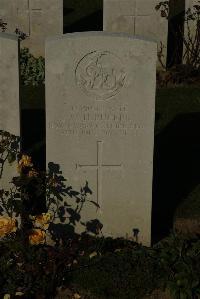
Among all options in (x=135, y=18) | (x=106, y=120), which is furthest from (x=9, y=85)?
(x=135, y=18)

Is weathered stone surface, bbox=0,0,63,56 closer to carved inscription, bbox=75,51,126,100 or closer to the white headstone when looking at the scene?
the white headstone

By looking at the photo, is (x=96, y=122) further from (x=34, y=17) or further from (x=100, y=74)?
(x=34, y=17)

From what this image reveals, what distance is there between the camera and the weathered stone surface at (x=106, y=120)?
5.79 meters

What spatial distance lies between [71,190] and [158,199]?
4.22ft

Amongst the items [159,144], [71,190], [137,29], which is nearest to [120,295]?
[71,190]

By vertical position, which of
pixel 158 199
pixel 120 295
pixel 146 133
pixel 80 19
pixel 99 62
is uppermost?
pixel 80 19

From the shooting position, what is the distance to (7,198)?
6277 mm

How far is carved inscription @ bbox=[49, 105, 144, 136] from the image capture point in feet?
19.5

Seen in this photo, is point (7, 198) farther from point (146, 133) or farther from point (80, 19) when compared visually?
point (80, 19)

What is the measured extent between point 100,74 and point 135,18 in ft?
18.5

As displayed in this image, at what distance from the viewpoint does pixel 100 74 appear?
5.85 metres

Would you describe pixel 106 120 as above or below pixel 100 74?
below

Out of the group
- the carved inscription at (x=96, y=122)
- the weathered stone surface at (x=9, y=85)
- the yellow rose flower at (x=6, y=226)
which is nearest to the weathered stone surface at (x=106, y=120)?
the carved inscription at (x=96, y=122)

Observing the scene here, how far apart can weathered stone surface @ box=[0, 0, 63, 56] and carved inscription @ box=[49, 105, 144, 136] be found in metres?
5.59
